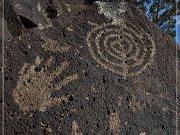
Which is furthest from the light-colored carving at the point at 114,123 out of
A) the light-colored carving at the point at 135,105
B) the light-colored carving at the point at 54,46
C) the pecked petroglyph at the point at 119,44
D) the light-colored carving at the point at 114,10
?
the light-colored carving at the point at 114,10

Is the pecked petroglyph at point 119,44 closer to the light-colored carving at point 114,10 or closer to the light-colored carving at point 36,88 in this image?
the light-colored carving at point 114,10

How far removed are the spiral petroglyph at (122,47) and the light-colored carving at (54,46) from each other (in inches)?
6.9

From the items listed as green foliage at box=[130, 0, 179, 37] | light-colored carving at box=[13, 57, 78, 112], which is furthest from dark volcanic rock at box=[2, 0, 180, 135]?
green foliage at box=[130, 0, 179, 37]

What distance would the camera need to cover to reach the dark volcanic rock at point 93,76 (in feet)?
7.25

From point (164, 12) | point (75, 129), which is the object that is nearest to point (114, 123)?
point (75, 129)

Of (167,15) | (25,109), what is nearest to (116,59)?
(25,109)

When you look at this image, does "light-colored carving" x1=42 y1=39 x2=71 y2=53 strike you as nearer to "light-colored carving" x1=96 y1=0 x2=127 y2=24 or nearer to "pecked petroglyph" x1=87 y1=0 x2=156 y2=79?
"pecked petroglyph" x1=87 y1=0 x2=156 y2=79

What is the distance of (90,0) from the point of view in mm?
3502

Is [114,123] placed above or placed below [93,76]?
below

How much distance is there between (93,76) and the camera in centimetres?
240

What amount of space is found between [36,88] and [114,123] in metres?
0.51

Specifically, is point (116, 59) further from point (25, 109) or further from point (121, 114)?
point (25, 109)

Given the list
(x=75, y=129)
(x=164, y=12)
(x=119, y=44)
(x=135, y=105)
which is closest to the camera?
(x=75, y=129)

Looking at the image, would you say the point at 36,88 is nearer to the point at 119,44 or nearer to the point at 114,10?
the point at 119,44
